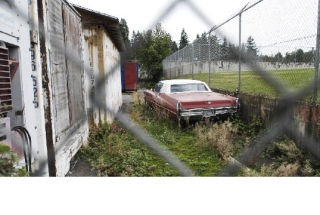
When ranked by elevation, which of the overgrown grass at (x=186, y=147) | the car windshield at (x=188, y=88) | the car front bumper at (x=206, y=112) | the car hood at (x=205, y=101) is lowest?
the overgrown grass at (x=186, y=147)

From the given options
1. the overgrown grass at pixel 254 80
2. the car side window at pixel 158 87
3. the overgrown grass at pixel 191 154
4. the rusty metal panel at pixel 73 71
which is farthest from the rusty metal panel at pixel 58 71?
the car side window at pixel 158 87

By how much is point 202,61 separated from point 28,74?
6.85m

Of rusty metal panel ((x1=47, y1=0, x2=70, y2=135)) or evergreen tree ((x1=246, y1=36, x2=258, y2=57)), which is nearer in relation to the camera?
evergreen tree ((x1=246, y1=36, x2=258, y2=57))

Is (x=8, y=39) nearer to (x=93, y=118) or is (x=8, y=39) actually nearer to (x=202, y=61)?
(x=93, y=118)

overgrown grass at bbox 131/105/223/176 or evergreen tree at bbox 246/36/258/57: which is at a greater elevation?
evergreen tree at bbox 246/36/258/57

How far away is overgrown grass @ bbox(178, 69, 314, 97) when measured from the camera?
12.6ft

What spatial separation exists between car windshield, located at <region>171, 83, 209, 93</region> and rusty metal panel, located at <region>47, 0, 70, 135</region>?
4.02 m

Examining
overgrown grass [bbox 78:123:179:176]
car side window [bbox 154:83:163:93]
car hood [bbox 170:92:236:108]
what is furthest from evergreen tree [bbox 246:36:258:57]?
car side window [bbox 154:83:163:93]

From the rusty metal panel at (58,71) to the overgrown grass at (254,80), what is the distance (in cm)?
213

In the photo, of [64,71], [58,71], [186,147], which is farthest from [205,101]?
[58,71]

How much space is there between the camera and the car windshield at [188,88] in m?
6.92

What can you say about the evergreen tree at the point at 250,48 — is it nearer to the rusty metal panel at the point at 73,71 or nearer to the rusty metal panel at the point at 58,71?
the rusty metal panel at the point at 58,71

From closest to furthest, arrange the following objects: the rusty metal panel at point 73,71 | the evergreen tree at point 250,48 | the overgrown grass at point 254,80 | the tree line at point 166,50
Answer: the tree line at point 166,50, the evergreen tree at point 250,48, the rusty metal panel at point 73,71, the overgrown grass at point 254,80

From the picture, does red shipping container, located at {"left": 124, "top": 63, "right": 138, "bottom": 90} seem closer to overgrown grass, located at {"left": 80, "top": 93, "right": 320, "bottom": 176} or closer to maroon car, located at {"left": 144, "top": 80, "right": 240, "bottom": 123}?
maroon car, located at {"left": 144, "top": 80, "right": 240, "bottom": 123}
